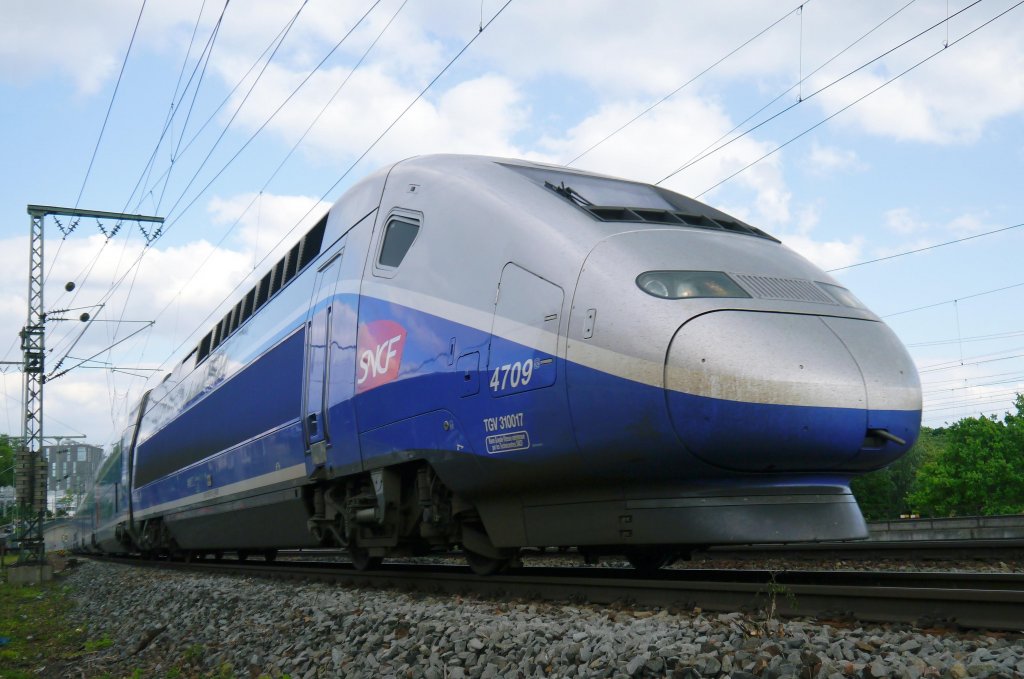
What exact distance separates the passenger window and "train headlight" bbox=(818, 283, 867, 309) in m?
2.86

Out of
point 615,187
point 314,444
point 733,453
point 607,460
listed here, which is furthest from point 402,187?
point 733,453

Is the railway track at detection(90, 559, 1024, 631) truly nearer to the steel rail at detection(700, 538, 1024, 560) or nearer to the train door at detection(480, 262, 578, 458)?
the train door at detection(480, 262, 578, 458)

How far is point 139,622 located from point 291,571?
67.5 inches

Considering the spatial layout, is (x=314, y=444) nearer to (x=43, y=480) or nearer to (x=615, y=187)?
(x=615, y=187)

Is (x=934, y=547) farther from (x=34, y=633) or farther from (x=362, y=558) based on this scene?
(x=34, y=633)

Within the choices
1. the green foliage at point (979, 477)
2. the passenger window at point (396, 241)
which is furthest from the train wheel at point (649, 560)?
the green foliage at point (979, 477)

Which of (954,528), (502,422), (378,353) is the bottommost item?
(954,528)

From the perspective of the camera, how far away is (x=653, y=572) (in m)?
6.49

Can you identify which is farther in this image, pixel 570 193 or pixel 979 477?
pixel 979 477

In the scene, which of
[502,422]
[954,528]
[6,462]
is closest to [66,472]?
[6,462]

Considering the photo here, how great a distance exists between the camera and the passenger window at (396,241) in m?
6.89

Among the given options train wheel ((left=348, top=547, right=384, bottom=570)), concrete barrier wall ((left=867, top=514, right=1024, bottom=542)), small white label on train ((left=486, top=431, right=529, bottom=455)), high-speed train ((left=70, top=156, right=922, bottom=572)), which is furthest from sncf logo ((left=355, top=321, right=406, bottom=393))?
concrete barrier wall ((left=867, top=514, right=1024, bottom=542))

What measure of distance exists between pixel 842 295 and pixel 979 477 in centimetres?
5770

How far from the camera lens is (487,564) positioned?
21.9 feet
